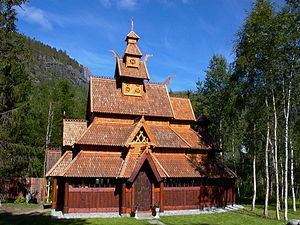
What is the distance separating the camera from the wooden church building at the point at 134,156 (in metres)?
20.6

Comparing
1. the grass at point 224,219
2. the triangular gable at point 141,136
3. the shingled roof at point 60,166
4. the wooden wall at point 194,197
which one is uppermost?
the triangular gable at point 141,136

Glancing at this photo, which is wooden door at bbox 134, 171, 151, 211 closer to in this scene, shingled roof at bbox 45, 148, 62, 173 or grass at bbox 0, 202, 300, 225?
grass at bbox 0, 202, 300, 225

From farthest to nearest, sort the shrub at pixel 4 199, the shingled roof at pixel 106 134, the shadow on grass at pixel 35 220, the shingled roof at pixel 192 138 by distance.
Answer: the shrub at pixel 4 199 < the shingled roof at pixel 192 138 < the shingled roof at pixel 106 134 < the shadow on grass at pixel 35 220

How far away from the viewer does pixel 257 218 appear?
67.8 feet

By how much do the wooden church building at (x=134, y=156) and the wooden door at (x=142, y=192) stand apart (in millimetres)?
70

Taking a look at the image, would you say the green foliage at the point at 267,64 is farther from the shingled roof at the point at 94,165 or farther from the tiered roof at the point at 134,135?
the shingled roof at the point at 94,165

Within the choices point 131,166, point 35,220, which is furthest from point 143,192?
point 35,220

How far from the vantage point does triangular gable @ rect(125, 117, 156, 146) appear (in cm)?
2181

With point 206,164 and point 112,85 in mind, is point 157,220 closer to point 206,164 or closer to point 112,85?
point 206,164

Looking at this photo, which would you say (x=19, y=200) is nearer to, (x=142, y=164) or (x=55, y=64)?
(x=142, y=164)

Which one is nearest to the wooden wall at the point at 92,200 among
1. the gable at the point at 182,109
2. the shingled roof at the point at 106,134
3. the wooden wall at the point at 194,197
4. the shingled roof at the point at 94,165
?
the shingled roof at the point at 94,165

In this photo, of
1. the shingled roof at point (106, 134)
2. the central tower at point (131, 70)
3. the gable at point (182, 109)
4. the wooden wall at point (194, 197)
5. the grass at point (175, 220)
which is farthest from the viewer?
the gable at point (182, 109)

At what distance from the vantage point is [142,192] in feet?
69.8

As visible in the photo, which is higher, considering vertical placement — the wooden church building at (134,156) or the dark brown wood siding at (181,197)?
the wooden church building at (134,156)
